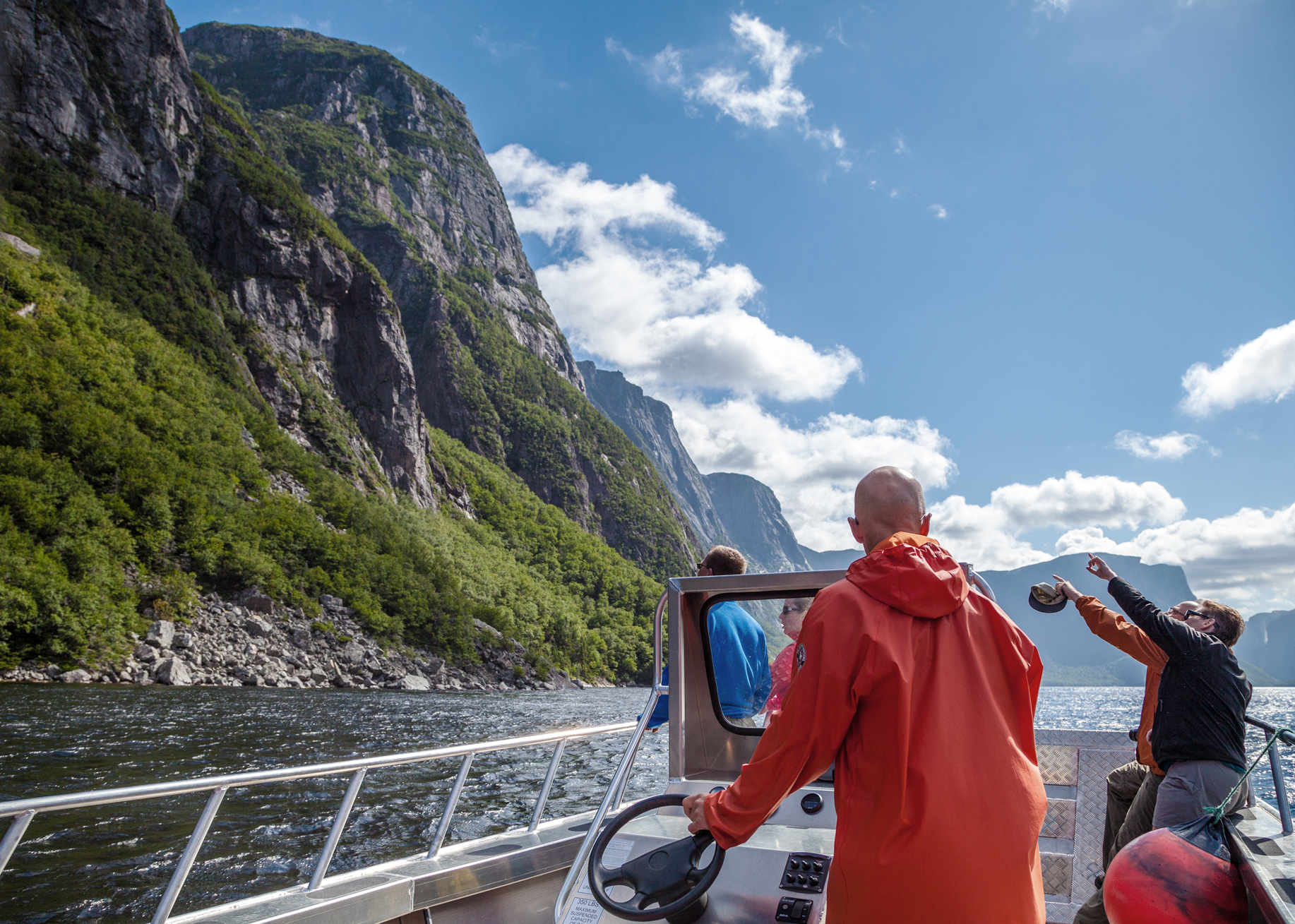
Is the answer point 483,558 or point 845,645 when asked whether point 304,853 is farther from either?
point 483,558

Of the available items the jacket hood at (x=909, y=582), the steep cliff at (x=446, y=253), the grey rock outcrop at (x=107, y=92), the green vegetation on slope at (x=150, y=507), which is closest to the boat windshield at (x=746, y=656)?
the jacket hood at (x=909, y=582)

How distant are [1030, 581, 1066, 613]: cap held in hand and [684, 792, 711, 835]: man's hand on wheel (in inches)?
85.2

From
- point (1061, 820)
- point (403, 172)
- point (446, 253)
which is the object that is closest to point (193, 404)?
point (1061, 820)

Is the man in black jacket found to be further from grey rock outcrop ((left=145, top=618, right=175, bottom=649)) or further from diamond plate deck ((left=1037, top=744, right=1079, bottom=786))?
grey rock outcrop ((left=145, top=618, right=175, bottom=649))

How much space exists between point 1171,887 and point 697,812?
1.93 meters

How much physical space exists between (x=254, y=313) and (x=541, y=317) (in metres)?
88.3

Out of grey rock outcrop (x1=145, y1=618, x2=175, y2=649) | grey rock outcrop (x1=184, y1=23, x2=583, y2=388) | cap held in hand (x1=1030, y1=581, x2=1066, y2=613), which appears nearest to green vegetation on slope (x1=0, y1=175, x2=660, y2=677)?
grey rock outcrop (x1=145, y1=618, x2=175, y2=649)

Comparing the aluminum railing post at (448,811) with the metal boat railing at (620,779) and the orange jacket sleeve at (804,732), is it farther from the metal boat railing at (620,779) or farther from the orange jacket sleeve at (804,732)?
the orange jacket sleeve at (804,732)

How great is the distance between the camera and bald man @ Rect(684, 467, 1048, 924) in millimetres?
1515

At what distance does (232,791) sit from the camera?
48.2 feet

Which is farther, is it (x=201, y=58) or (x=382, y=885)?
(x=201, y=58)

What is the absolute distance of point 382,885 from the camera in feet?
11.5

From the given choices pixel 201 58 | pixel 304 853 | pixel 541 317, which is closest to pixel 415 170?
pixel 541 317

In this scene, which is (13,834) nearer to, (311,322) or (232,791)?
(232,791)
